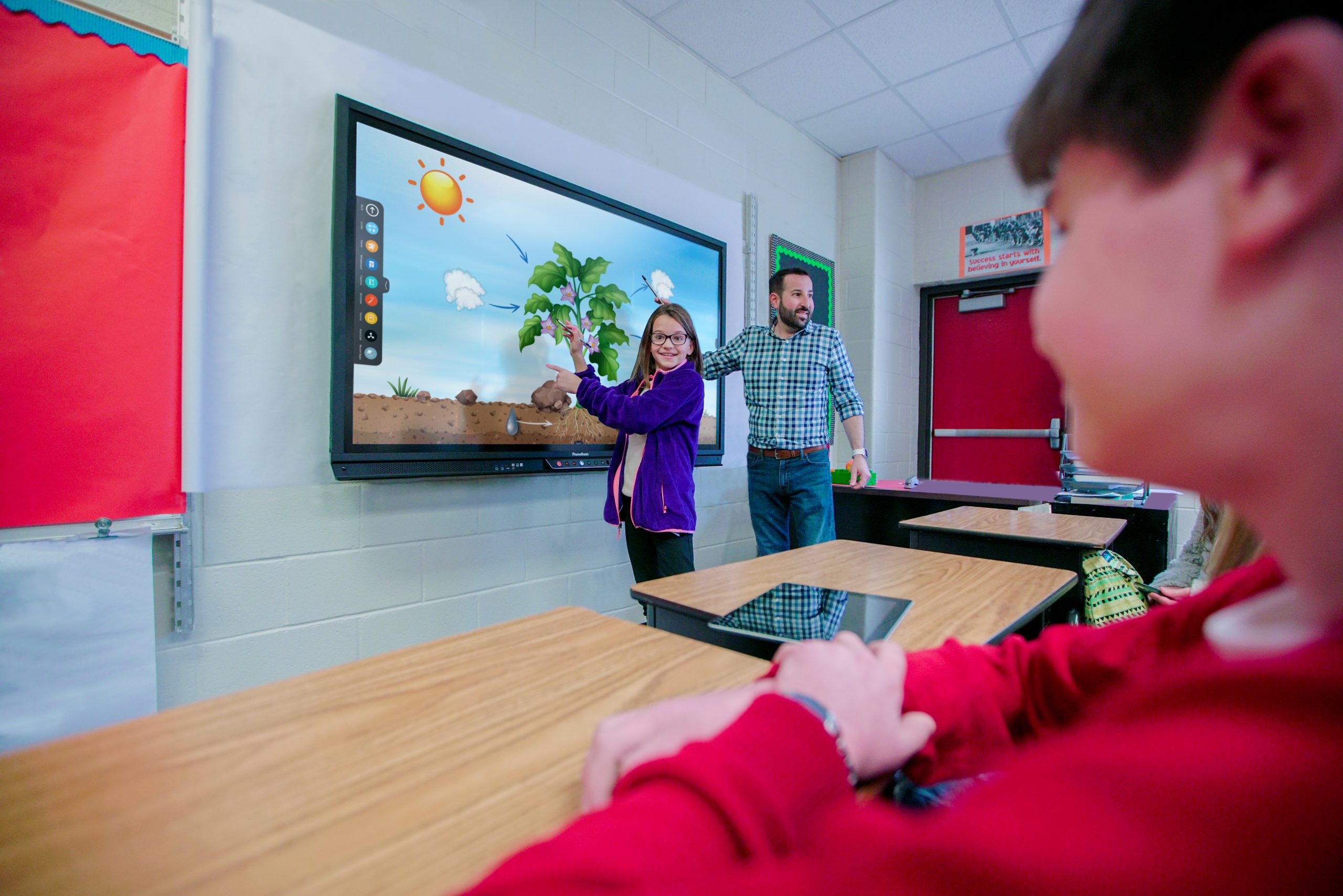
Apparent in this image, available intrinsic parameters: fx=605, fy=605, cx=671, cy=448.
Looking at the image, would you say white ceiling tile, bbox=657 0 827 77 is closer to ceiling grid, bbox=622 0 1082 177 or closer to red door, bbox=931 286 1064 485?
ceiling grid, bbox=622 0 1082 177

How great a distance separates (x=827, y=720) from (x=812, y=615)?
490 millimetres

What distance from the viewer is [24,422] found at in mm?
1274

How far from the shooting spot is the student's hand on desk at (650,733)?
1.42 feet

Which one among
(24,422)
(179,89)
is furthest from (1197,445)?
(179,89)

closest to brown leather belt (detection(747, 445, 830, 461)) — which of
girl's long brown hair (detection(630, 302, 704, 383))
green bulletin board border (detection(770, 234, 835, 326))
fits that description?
girl's long brown hair (detection(630, 302, 704, 383))

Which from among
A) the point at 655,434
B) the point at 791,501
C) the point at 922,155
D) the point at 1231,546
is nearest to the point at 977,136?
the point at 922,155

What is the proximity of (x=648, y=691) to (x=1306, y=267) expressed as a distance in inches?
23.9

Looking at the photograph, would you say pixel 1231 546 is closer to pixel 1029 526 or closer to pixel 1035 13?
pixel 1029 526

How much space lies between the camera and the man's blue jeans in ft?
9.18

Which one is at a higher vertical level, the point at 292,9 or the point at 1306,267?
the point at 292,9

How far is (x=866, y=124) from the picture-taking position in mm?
3639

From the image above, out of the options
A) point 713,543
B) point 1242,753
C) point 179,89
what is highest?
point 179,89

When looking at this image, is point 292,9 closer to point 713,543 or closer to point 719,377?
point 719,377

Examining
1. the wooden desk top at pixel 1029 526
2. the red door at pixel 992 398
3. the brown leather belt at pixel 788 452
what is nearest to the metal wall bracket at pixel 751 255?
the brown leather belt at pixel 788 452
